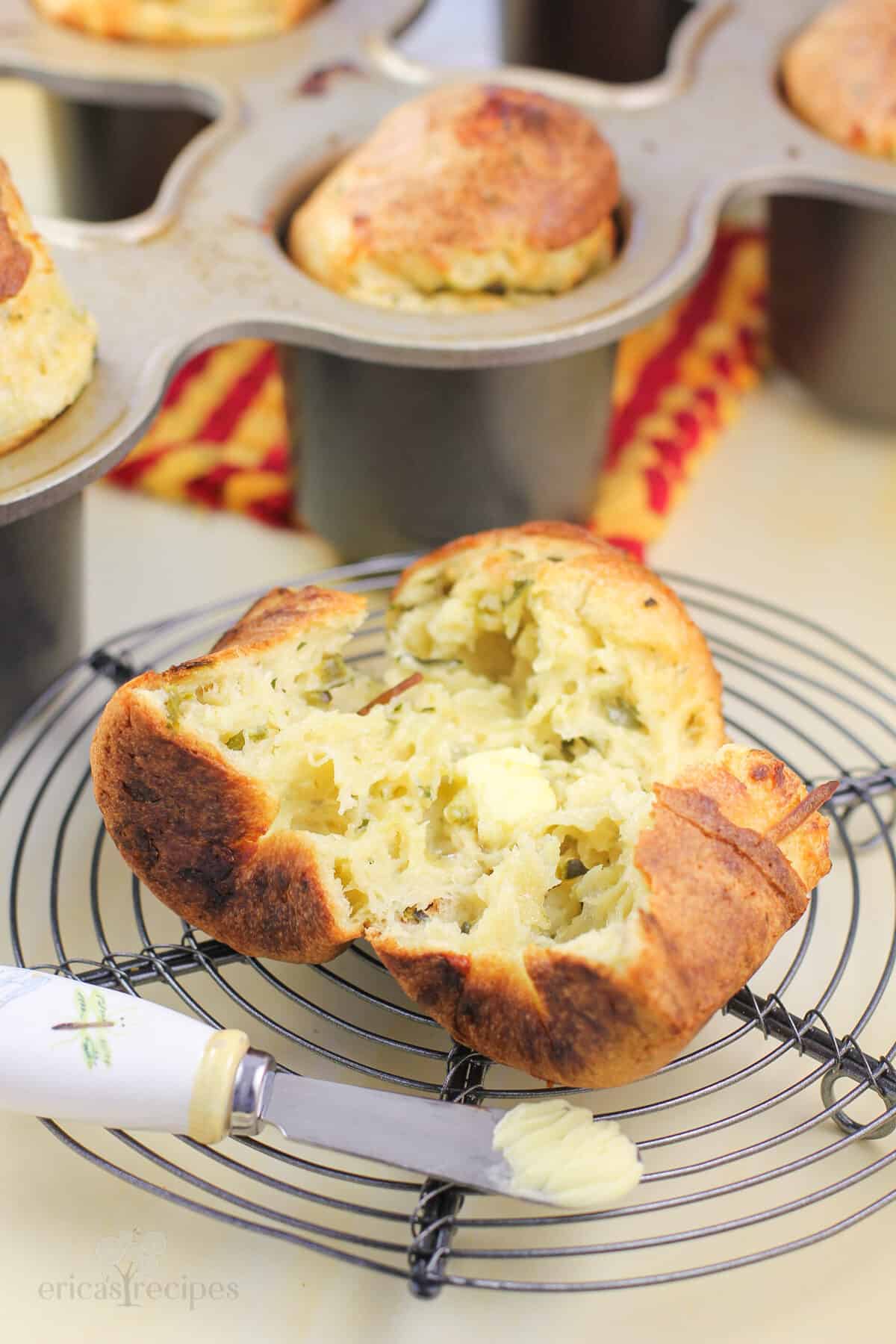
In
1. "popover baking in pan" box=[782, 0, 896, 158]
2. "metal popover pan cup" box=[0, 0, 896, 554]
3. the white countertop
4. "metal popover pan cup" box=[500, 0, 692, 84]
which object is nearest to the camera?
the white countertop

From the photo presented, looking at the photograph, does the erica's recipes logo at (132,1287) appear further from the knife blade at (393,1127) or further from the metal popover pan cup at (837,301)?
the metal popover pan cup at (837,301)

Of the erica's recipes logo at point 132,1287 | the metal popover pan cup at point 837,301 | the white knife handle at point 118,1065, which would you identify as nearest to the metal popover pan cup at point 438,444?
the metal popover pan cup at point 837,301

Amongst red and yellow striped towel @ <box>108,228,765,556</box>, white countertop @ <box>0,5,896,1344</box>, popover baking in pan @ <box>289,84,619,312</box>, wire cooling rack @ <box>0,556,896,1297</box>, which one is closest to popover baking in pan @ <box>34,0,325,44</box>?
red and yellow striped towel @ <box>108,228,765,556</box>

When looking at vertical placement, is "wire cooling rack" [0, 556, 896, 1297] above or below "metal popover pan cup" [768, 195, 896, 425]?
below

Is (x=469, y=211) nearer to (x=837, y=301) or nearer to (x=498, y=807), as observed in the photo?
(x=837, y=301)

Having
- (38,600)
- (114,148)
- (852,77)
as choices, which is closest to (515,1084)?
(38,600)

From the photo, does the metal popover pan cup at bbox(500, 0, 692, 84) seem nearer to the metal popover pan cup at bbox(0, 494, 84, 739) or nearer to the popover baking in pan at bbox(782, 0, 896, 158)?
the popover baking in pan at bbox(782, 0, 896, 158)
